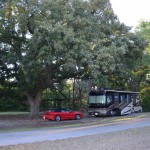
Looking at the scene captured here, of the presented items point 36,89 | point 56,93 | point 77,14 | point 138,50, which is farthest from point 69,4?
point 56,93

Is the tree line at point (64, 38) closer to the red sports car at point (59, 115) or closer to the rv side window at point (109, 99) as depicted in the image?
the red sports car at point (59, 115)

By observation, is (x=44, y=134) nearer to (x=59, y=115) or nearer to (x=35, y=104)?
(x=59, y=115)

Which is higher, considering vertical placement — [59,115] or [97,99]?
[97,99]

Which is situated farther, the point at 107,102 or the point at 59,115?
the point at 107,102

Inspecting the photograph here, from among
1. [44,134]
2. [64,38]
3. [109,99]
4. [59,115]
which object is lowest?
[44,134]

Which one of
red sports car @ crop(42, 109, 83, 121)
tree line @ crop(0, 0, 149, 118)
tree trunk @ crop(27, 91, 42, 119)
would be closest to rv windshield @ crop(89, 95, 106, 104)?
red sports car @ crop(42, 109, 83, 121)

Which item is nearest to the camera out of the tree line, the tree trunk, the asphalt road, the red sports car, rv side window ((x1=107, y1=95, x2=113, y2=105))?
the asphalt road

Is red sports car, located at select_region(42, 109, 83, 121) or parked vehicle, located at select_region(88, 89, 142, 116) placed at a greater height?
parked vehicle, located at select_region(88, 89, 142, 116)

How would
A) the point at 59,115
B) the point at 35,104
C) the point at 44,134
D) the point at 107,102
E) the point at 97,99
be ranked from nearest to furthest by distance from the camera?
the point at 44,134
the point at 59,115
the point at 35,104
the point at 107,102
the point at 97,99

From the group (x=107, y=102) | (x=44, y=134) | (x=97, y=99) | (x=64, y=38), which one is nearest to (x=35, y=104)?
(x=97, y=99)

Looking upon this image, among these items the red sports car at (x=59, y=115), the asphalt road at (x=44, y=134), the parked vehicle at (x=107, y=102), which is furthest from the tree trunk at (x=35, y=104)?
the asphalt road at (x=44, y=134)

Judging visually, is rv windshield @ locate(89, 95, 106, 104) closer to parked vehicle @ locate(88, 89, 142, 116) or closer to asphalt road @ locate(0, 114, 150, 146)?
parked vehicle @ locate(88, 89, 142, 116)

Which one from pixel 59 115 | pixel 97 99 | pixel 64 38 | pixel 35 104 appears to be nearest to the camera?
pixel 64 38

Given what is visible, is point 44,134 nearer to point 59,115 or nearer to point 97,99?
point 59,115
